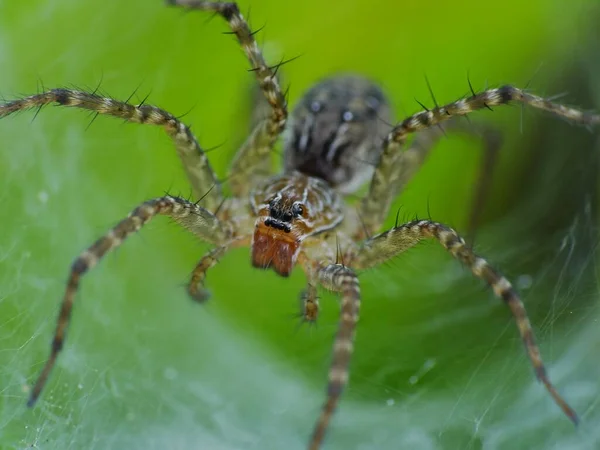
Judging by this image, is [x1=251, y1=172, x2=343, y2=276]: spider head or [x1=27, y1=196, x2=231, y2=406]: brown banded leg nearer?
[x1=27, y1=196, x2=231, y2=406]: brown banded leg

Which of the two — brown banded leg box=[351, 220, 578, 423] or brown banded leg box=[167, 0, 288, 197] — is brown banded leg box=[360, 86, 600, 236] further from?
brown banded leg box=[167, 0, 288, 197]

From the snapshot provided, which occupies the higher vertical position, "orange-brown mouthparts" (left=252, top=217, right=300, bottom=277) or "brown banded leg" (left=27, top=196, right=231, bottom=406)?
"brown banded leg" (left=27, top=196, right=231, bottom=406)

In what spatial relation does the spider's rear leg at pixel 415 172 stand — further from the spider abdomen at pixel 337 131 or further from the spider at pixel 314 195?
the spider abdomen at pixel 337 131

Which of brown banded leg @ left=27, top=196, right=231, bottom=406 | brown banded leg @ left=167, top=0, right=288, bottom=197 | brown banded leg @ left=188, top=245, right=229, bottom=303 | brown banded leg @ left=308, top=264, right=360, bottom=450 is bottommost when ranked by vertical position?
brown banded leg @ left=308, top=264, right=360, bottom=450

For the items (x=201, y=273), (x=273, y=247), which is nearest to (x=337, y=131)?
(x=273, y=247)

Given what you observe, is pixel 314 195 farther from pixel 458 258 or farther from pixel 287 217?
pixel 458 258

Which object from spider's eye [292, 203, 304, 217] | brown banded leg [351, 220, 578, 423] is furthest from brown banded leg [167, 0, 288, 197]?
brown banded leg [351, 220, 578, 423]

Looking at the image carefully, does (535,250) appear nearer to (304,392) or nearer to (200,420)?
(304,392)

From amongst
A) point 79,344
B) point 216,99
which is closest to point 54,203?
point 79,344
